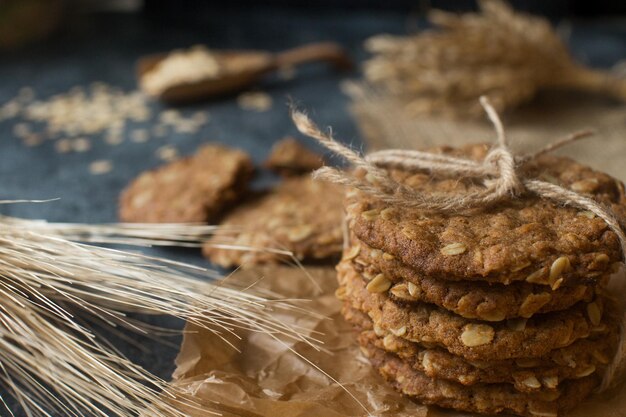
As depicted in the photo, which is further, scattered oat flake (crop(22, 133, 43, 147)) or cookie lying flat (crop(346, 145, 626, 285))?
scattered oat flake (crop(22, 133, 43, 147))

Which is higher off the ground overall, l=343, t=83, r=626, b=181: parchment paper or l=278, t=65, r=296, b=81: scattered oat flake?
l=278, t=65, r=296, b=81: scattered oat flake

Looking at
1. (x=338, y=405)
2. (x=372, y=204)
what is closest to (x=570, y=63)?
(x=372, y=204)

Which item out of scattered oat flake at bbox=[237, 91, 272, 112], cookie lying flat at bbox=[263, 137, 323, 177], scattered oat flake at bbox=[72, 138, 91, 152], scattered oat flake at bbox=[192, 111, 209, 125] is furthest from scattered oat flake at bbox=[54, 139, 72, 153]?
cookie lying flat at bbox=[263, 137, 323, 177]

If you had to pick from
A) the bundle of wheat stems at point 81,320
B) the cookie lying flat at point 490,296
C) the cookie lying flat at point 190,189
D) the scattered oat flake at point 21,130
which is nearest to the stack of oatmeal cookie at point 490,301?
the cookie lying flat at point 490,296

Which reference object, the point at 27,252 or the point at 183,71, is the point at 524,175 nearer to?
the point at 27,252

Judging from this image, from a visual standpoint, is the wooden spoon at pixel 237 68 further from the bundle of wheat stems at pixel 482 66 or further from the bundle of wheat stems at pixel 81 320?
the bundle of wheat stems at pixel 81 320

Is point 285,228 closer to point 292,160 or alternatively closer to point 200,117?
point 292,160

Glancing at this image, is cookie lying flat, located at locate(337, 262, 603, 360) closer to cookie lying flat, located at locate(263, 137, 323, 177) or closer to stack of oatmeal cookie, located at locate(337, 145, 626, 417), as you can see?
stack of oatmeal cookie, located at locate(337, 145, 626, 417)
